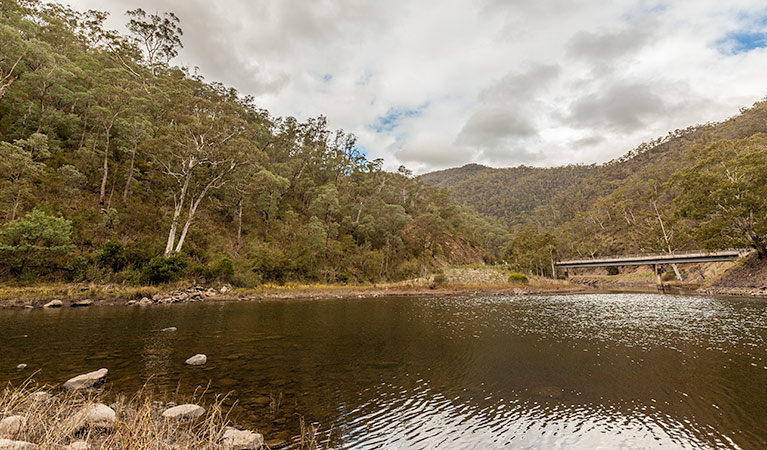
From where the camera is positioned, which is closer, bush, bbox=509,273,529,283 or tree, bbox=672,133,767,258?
tree, bbox=672,133,767,258

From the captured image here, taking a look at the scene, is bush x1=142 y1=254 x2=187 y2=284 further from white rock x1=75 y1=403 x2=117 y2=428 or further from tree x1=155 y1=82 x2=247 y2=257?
white rock x1=75 y1=403 x2=117 y2=428

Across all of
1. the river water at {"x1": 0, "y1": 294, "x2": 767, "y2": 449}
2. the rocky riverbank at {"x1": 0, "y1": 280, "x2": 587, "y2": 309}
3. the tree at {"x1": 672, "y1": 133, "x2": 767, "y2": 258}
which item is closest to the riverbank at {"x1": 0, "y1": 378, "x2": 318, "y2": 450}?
the river water at {"x1": 0, "y1": 294, "x2": 767, "y2": 449}

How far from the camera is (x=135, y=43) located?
50.3 m

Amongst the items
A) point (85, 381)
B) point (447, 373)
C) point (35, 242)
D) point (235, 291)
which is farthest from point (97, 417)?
point (235, 291)

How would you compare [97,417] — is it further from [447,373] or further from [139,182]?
[139,182]

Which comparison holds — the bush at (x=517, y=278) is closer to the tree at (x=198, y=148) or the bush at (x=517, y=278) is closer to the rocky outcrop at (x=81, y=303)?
the tree at (x=198, y=148)

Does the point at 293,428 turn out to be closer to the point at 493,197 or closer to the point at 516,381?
the point at 516,381

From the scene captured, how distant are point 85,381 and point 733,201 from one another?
5512 centimetres

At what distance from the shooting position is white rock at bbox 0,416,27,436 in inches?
168

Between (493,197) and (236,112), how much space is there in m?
172

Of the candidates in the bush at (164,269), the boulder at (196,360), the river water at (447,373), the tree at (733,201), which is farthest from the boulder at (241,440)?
the tree at (733,201)

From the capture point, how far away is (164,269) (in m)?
28.2

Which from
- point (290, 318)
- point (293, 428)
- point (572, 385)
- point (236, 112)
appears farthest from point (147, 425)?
A: point (236, 112)

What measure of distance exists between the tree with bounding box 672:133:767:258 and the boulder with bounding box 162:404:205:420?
52.2 metres
